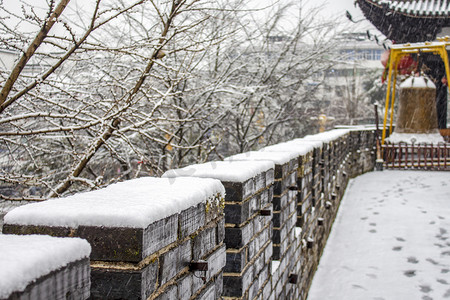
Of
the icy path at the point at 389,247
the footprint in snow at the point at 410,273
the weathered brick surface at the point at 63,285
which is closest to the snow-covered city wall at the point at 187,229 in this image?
the weathered brick surface at the point at 63,285

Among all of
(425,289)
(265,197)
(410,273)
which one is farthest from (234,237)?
(410,273)

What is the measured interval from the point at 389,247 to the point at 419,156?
7.27 m

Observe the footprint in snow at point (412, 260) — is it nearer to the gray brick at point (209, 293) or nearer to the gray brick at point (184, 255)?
the gray brick at point (209, 293)

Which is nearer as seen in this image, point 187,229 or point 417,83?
point 187,229

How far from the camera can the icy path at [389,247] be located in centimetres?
536

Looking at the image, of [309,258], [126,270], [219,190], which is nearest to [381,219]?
[309,258]

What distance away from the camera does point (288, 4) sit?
11273 millimetres

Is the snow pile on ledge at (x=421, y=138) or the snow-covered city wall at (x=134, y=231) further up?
the snow-covered city wall at (x=134, y=231)

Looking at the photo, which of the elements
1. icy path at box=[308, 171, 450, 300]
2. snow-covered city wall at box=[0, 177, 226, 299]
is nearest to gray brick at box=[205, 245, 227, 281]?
snow-covered city wall at box=[0, 177, 226, 299]

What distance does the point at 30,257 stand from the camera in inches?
36.6

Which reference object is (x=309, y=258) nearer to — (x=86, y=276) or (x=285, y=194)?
Answer: (x=285, y=194)

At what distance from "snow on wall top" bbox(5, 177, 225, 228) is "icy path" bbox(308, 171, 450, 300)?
13.4 feet

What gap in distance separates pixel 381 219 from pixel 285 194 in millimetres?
5071

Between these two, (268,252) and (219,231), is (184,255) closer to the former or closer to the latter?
(219,231)
